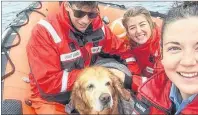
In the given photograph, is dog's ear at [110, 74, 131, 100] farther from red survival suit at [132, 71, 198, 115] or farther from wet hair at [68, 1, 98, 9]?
wet hair at [68, 1, 98, 9]

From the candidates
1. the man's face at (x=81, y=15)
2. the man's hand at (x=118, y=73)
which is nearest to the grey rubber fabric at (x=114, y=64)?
the man's hand at (x=118, y=73)

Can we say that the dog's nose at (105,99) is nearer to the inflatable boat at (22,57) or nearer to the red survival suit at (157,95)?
the red survival suit at (157,95)

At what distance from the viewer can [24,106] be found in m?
1.02

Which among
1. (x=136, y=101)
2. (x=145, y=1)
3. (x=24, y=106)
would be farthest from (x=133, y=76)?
(x=24, y=106)

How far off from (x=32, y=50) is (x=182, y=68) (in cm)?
46

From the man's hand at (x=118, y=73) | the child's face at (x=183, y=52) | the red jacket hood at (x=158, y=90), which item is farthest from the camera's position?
the man's hand at (x=118, y=73)

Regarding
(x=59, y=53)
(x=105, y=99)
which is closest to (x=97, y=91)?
(x=105, y=99)

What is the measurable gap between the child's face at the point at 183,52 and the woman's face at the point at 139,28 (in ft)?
0.69

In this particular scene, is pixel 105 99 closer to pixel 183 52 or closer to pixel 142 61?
pixel 142 61

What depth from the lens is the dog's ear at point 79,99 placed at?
3.14 feet

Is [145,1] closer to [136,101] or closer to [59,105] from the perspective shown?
[136,101]

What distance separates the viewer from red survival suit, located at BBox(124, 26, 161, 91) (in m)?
0.97

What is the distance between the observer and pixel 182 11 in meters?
0.73

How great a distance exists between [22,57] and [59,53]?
6.8 inches
